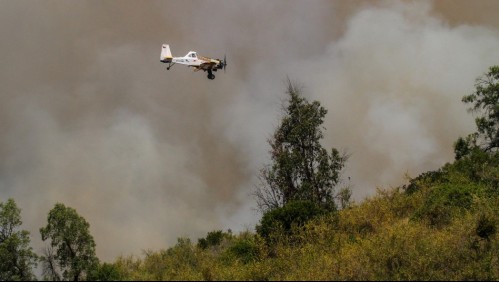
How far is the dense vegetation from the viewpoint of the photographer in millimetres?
20086

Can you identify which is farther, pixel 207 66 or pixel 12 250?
pixel 207 66

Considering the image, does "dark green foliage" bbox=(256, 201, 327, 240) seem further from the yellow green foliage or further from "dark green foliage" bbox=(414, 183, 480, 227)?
"dark green foliage" bbox=(414, 183, 480, 227)

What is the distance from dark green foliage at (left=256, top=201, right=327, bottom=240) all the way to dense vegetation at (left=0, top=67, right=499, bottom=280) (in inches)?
2.4

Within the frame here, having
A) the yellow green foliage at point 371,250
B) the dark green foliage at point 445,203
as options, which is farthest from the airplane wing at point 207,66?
the dark green foliage at point 445,203

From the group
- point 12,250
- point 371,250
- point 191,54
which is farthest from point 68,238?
point 191,54

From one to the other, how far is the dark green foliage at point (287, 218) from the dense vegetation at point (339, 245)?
0.06 metres

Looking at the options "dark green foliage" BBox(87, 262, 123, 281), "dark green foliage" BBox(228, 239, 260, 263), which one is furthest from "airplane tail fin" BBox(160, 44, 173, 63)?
"dark green foliage" BBox(87, 262, 123, 281)

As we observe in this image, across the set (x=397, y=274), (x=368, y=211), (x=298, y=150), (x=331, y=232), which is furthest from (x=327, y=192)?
(x=397, y=274)

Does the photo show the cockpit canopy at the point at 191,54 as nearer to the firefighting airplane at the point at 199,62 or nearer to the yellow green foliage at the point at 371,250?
the firefighting airplane at the point at 199,62

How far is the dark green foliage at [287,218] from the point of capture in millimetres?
31500

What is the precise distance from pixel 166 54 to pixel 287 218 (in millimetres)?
30069

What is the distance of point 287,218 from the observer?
3231cm

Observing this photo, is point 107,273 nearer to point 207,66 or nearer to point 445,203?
point 445,203

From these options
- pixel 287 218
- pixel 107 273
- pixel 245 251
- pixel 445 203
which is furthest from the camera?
pixel 287 218
